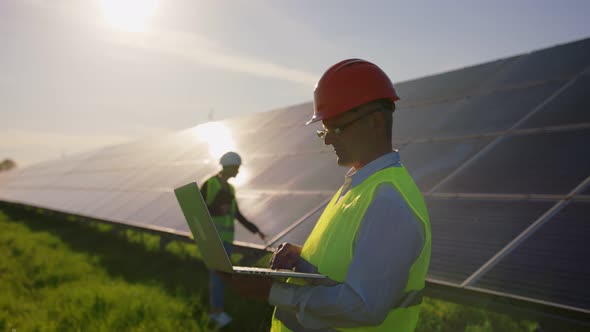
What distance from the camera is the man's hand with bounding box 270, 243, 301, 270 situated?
215 cm

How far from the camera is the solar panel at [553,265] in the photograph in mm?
3164

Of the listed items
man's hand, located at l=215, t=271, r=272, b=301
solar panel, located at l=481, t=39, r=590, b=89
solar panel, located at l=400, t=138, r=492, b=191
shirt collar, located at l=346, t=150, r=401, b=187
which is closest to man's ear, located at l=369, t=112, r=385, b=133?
shirt collar, located at l=346, t=150, r=401, b=187

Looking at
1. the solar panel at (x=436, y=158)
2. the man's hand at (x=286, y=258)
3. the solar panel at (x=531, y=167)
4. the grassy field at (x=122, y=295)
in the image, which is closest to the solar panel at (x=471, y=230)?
the solar panel at (x=531, y=167)

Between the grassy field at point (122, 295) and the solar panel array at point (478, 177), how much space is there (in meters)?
1.02

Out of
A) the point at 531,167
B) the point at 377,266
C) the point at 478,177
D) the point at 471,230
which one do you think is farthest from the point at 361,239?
the point at 531,167

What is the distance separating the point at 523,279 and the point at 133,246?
385 inches

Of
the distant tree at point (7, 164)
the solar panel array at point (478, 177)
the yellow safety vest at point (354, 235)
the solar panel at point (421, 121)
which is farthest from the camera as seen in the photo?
the distant tree at point (7, 164)

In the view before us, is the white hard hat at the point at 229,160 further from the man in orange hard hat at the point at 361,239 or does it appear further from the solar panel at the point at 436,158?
the man in orange hard hat at the point at 361,239

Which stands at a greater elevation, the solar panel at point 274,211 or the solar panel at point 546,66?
the solar panel at point 546,66

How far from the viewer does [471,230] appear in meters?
4.24

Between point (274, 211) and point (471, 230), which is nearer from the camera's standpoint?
point (471, 230)

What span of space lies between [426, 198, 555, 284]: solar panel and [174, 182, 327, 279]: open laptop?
2.40m

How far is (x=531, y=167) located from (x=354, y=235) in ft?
13.6

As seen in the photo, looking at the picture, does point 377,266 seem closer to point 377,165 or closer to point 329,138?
point 377,165
